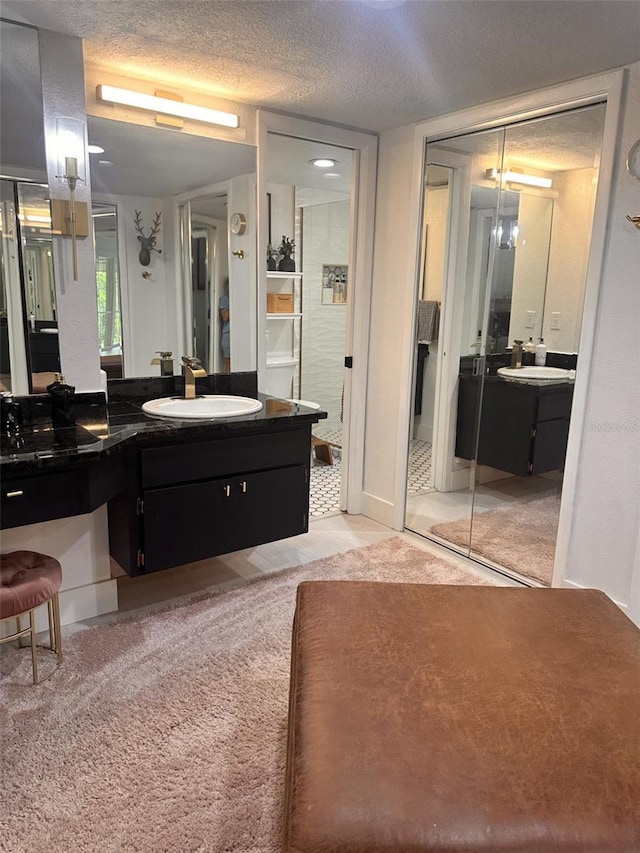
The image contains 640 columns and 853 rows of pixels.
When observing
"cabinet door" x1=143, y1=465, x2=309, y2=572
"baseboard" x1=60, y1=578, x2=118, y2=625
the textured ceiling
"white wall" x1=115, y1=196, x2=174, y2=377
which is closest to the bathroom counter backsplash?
"white wall" x1=115, y1=196, x2=174, y2=377

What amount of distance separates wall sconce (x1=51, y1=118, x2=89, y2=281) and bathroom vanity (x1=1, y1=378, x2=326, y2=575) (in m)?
0.64

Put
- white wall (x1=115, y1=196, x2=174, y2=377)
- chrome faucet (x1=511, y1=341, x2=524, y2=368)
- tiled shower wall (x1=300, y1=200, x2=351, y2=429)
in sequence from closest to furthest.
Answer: white wall (x1=115, y1=196, x2=174, y2=377), chrome faucet (x1=511, y1=341, x2=524, y2=368), tiled shower wall (x1=300, y1=200, x2=351, y2=429)

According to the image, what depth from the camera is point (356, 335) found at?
11.4ft

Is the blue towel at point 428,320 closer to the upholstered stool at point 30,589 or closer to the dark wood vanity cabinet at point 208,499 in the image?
the dark wood vanity cabinet at point 208,499

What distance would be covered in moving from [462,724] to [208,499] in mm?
1447

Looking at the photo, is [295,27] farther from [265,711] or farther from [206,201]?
[265,711]

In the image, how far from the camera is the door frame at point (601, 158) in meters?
2.28

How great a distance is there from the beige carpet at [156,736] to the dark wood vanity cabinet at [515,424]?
4.38 feet

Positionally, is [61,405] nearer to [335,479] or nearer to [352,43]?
[352,43]

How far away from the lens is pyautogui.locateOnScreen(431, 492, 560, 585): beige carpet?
279cm

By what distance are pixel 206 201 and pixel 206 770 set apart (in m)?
2.31

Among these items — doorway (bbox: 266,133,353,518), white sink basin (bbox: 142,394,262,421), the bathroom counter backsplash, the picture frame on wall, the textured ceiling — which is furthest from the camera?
the picture frame on wall

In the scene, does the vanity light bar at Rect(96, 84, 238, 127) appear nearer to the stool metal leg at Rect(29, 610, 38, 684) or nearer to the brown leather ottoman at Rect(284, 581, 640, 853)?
the stool metal leg at Rect(29, 610, 38, 684)

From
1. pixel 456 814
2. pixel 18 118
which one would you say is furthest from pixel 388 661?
pixel 18 118
